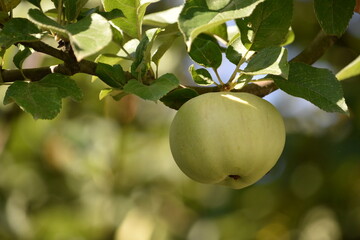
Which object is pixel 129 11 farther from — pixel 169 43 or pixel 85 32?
pixel 85 32

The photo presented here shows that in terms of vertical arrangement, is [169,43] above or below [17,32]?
below

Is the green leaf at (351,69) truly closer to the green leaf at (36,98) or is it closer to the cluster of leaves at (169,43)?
the cluster of leaves at (169,43)

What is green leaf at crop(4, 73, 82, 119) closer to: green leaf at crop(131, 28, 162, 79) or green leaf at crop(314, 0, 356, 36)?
green leaf at crop(131, 28, 162, 79)

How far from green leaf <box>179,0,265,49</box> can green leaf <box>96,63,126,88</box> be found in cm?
15

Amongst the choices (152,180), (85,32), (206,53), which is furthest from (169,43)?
(152,180)

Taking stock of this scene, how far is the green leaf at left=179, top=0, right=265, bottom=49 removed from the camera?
61 centimetres

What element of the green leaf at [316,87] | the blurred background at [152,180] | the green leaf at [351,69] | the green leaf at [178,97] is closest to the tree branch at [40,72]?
the green leaf at [178,97]

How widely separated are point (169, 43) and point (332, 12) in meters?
0.22

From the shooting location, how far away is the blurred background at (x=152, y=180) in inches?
85.7

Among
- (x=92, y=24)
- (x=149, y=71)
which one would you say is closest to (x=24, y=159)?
(x=149, y=71)

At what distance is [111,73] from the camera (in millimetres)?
776

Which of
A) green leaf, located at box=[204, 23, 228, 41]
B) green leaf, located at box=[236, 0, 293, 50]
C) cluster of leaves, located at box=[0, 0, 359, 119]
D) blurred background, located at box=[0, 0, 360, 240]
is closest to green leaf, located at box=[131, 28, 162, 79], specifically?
cluster of leaves, located at box=[0, 0, 359, 119]

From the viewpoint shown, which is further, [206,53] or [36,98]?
[206,53]

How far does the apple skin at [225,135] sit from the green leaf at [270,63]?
0.17ft
